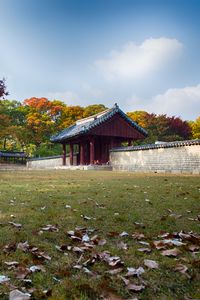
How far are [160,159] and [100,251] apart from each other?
17.2 m

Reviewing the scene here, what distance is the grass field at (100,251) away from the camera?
1.81 m

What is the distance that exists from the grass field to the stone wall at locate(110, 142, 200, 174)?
505 inches

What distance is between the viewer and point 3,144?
46500mm

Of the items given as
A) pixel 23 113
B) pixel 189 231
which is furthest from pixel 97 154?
pixel 189 231

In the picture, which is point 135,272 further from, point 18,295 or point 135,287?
point 18,295

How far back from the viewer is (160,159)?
19.3 meters

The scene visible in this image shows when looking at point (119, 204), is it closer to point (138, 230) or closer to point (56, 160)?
point (138, 230)

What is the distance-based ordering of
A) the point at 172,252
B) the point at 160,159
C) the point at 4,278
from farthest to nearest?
1. the point at 160,159
2. the point at 172,252
3. the point at 4,278

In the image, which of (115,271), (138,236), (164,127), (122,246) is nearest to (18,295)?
(115,271)

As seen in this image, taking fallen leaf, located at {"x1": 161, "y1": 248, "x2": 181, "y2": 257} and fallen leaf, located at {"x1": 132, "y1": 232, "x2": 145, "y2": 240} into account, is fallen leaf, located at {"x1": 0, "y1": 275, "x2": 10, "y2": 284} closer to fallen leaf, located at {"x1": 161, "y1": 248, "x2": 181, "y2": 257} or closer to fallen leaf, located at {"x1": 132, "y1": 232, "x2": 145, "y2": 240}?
fallen leaf, located at {"x1": 161, "y1": 248, "x2": 181, "y2": 257}

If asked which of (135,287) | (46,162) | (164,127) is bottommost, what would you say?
(135,287)

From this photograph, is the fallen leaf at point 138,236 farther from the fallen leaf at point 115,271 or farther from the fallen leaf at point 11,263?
the fallen leaf at point 11,263

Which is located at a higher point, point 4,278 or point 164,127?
point 164,127

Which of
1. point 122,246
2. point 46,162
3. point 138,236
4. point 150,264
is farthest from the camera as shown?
point 46,162
